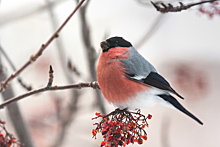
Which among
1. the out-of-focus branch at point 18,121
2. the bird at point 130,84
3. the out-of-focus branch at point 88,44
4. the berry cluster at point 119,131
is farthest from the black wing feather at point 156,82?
the out-of-focus branch at point 18,121

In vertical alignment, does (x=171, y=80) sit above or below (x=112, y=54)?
above

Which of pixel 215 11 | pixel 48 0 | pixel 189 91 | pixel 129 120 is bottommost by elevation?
pixel 129 120

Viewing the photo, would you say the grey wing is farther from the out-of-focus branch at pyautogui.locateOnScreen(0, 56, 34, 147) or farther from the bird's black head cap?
the out-of-focus branch at pyautogui.locateOnScreen(0, 56, 34, 147)

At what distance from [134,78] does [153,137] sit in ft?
7.14

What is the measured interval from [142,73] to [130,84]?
91mm

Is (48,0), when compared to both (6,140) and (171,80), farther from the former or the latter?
(171,80)

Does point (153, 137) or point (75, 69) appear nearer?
point (75, 69)

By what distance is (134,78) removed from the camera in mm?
987

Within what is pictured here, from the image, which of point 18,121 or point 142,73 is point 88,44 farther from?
point 18,121

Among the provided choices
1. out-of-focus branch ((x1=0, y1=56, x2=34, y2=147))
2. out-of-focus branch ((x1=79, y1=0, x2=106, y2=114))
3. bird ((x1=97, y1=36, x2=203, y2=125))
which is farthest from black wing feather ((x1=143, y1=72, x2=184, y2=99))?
out-of-focus branch ((x1=0, y1=56, x2=34, y2=147))

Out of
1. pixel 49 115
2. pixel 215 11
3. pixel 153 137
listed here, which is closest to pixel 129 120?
pixel 215 11

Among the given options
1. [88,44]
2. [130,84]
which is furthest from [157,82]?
[88,44]

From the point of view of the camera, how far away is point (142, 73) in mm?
1011

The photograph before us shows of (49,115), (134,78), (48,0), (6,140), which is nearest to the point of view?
(6,140)
